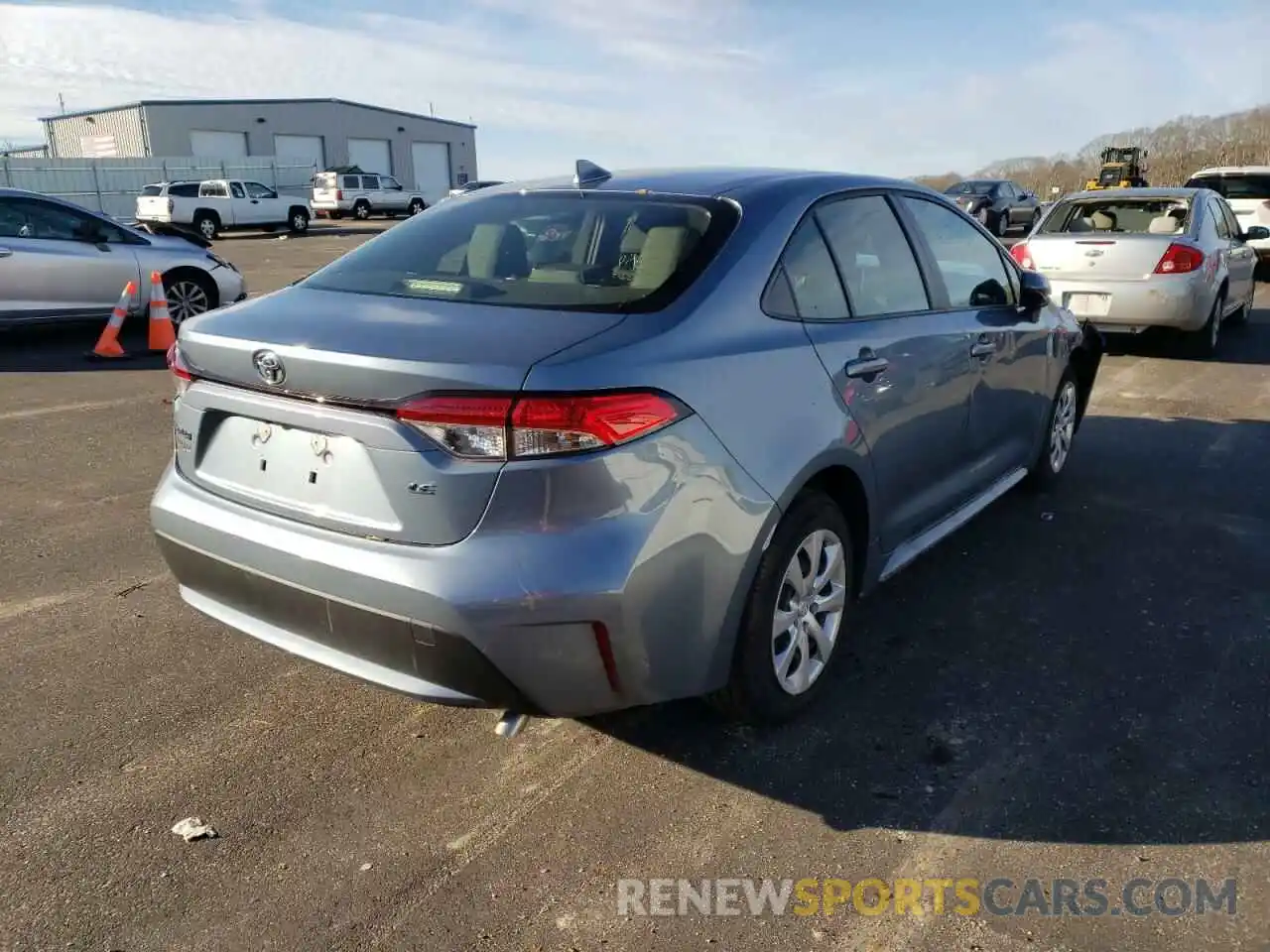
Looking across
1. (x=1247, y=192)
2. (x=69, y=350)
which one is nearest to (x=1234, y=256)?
(x=1247, y=192)

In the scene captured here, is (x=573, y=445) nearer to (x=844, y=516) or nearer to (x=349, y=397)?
(x=349, y=397)

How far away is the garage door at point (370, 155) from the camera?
5506 cm

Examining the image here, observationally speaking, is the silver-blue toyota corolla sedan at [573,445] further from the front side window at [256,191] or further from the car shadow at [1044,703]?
the front side window at [256,191]

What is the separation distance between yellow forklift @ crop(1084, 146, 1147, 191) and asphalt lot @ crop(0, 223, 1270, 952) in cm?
2994

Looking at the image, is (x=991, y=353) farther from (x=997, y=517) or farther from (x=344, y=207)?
(x=344, y=207)

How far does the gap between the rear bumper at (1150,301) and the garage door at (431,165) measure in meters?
52.5

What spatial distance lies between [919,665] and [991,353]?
1464 millimetres

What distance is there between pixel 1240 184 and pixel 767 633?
658 inches

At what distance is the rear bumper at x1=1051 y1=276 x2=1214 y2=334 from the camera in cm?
918

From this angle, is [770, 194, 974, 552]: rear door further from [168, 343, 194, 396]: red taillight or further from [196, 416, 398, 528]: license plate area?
[168, 343, 194, 396]: red taillight

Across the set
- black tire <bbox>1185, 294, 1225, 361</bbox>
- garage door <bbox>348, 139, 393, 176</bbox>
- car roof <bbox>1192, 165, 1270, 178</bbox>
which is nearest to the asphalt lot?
black tire <bbox>1185, 294, 1225, 361</bbox>

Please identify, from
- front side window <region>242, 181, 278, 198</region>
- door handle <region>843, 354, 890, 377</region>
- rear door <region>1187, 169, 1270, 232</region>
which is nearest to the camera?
door handle <region>843, 354, 890, 377</region>

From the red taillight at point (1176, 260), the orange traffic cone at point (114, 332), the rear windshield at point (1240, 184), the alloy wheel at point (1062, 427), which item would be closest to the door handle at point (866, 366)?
the alloy wheel at point (1062, 427)

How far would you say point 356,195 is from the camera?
40062 millimetres
